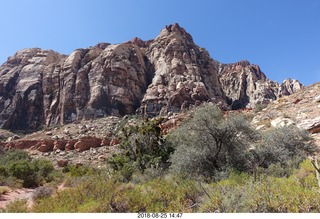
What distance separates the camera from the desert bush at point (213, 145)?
11.5 meters

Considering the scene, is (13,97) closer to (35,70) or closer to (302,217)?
(35,70)

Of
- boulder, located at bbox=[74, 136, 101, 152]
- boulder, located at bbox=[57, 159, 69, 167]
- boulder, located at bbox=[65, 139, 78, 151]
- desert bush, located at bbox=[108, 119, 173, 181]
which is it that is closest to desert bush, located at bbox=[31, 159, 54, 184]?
desert bush, located at bbox=[108, 119, 173, 181]

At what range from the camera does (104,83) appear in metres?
61.5

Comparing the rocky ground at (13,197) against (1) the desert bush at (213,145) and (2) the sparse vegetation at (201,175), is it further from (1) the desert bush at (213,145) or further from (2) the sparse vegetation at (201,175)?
(1) the desert bush at (213,145)

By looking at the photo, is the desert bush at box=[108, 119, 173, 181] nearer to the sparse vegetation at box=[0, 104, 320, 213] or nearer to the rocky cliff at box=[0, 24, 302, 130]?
the sparse vegetation at box=[0, 104, 320, 213]

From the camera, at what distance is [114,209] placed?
280 inches

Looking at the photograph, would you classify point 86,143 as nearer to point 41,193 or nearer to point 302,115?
point 41,193

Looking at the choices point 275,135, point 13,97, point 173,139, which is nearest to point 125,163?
point 173,139

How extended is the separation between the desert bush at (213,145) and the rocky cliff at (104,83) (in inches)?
1621

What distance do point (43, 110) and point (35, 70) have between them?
14.2 metres

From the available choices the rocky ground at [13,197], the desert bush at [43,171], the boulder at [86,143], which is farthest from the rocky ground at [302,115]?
the boulder at [86,143]

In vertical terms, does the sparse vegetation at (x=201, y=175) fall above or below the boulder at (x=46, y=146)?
below

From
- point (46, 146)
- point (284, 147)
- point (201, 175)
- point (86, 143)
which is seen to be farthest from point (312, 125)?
point (46, 146)

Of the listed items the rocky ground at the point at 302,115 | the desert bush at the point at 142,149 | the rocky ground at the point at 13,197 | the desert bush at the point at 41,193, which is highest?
the rocky ground at the point at 302,115
